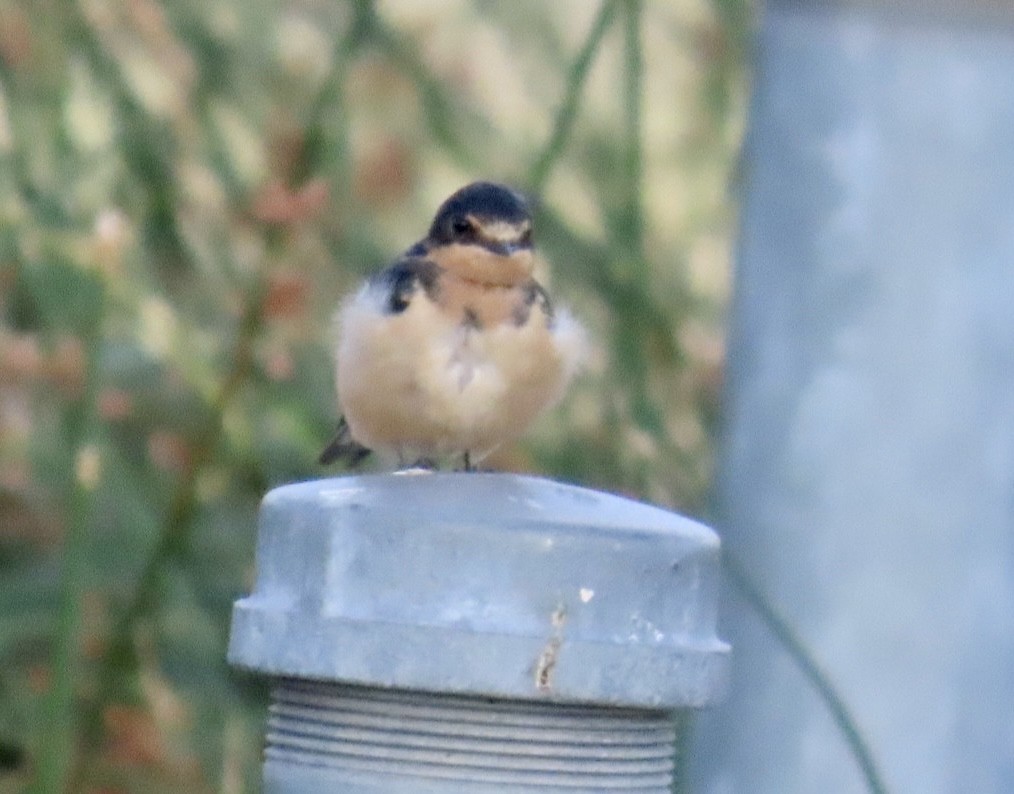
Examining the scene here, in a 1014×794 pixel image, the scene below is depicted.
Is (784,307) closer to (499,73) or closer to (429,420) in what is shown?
(429,420)

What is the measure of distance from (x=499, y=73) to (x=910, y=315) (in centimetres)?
238

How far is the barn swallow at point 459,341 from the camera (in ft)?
10.6

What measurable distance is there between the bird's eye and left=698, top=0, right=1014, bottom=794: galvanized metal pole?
928mm

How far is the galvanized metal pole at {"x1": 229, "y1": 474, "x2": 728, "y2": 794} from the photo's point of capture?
1.79 m

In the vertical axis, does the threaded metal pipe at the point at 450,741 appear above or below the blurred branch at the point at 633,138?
below

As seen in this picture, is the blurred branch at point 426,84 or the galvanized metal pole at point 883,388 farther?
the blurred branch at point 426,84

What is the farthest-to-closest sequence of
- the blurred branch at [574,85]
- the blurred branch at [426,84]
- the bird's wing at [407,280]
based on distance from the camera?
1. the blurred branch at [426,84]
2. the bird's wing at [407,280]
3. the blurred branch at [574,85]

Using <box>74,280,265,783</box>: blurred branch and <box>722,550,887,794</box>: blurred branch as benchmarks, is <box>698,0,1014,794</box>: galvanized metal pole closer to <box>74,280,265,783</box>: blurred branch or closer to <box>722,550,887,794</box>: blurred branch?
<box>722,550,887,794</box>: blurred branch

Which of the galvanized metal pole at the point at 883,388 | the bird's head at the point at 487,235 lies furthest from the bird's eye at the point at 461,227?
the galvanized metal pole at the point at 883,388

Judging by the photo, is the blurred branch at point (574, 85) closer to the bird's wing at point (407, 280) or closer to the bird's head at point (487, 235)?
the bird's head at point (487, 235)

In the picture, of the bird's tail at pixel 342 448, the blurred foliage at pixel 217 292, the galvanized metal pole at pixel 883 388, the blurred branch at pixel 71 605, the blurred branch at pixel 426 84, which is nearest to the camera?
the galvanized metal pole at pixel 883 388

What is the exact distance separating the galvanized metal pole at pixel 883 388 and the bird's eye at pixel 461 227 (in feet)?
3.04

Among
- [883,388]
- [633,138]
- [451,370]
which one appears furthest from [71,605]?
[633,138]

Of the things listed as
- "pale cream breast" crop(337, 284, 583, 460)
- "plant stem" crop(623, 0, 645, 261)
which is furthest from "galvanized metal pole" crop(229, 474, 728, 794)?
"plant stem" crop(623, 0, 645, 261)
